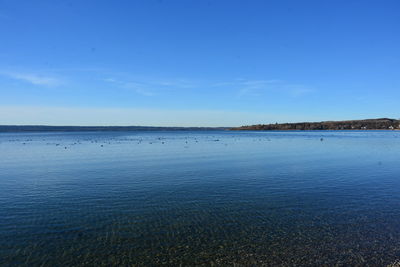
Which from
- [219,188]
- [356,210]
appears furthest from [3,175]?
[356,210]

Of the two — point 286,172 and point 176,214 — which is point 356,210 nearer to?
point 176,214

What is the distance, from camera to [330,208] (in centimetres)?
1662

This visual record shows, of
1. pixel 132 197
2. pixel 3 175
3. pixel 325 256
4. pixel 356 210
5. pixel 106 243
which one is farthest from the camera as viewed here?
pixel 3 175

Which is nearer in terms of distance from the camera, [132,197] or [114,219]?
[114,219]

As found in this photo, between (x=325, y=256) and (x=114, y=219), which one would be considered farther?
(x=114, y=219)

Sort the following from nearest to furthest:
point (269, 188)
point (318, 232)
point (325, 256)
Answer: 1. point (325, 256)
2. point (318, 232)
3. point (269, 188)

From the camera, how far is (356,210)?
53.4 ft

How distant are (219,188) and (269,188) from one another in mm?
3840

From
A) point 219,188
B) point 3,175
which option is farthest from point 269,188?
point 3,175

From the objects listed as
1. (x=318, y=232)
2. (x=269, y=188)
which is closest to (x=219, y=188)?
(x=269, y=188)

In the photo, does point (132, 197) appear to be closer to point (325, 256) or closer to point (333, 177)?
point (325, 256)

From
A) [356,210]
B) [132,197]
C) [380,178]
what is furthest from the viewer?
[380,178]

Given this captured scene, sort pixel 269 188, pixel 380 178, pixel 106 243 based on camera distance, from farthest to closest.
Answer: pixel 380 178, pixel 269 188, pixel 106 243

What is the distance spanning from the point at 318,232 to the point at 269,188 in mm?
8496
